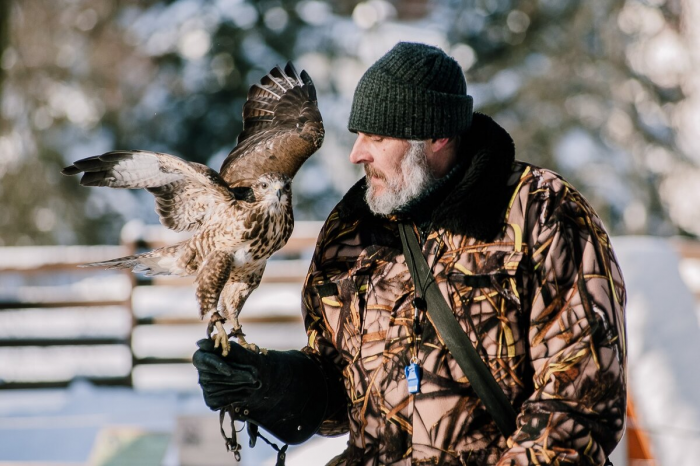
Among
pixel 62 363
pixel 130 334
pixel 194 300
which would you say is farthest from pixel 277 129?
pixel 62 363

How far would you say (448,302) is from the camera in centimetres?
193

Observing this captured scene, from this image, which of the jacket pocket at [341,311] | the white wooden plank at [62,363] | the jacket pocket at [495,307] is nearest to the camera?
the jacket pocket at [495,307]

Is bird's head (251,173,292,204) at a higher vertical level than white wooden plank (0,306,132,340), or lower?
higher

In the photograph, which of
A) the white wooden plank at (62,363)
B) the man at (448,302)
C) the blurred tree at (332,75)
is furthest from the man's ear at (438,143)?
the blurred tree at (332,75)

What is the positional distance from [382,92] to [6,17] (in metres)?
10.5

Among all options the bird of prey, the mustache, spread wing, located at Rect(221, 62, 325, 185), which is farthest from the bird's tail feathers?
the mustache

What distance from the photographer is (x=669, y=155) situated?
13477 mm

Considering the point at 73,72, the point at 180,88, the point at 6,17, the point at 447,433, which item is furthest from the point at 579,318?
the point at 73,72

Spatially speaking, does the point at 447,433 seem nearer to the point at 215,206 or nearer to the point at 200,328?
the point at 215,206

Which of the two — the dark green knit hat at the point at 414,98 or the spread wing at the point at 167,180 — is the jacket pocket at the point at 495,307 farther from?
the spread wing at the point at 167,180

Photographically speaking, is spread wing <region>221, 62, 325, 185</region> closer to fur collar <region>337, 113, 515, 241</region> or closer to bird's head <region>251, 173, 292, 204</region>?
bird's head <region>251, 173, 292, 204</region>

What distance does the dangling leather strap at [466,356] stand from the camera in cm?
184

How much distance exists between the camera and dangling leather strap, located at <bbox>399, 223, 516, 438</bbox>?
72.6 inches

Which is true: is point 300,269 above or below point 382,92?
below
